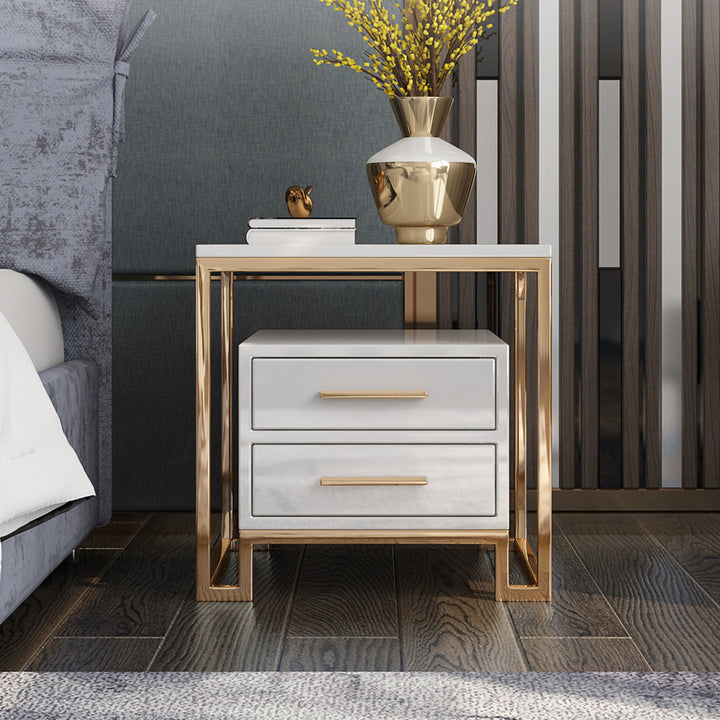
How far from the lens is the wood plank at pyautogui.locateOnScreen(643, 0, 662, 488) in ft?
6.92

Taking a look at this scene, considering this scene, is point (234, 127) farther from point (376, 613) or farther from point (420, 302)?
point (376, 613)

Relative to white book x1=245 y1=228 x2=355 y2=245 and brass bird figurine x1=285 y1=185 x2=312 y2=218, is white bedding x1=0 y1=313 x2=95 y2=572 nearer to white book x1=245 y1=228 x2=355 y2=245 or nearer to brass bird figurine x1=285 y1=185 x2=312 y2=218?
white book x1=245 y1=228 x2=355 y2=245

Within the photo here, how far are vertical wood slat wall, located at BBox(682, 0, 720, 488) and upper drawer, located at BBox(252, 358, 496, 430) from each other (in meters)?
0.89

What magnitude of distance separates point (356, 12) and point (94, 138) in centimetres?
63

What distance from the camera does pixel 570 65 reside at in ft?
6.95

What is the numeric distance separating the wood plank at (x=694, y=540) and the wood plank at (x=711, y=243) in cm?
14

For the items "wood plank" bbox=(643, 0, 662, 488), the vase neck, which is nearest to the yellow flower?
the vase neck

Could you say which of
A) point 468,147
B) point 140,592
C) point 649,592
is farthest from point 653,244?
point 140,592

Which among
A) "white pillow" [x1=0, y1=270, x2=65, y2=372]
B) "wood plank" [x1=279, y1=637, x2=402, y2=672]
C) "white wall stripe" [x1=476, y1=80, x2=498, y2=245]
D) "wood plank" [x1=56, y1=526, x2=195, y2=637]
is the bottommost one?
"wood plank" [x1=279, y1=637, x2=402, y2=672]

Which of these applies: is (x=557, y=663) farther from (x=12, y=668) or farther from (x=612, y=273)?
(x=612, y=273)

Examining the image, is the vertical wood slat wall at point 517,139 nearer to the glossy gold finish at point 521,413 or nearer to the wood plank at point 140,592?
the glossy gold finish at point 521,413

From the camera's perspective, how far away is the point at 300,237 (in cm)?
156

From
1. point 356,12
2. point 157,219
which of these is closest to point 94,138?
point 157,219

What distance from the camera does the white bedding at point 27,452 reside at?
1.16 meters
